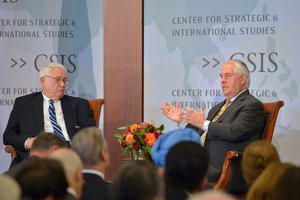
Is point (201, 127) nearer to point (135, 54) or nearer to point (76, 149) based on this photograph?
point (135, 54)

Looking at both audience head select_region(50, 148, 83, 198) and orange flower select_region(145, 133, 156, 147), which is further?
orange flower select_region(145, 133, 156, 147)

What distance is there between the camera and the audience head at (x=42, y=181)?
2402 mm

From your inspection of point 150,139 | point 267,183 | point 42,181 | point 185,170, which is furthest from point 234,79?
point 42,181

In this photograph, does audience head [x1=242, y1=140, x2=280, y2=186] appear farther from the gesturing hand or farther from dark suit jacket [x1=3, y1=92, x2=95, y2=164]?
dark suit jacket [x1=3, y1=92, x2=95, y2=164]

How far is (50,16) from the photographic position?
286 inches

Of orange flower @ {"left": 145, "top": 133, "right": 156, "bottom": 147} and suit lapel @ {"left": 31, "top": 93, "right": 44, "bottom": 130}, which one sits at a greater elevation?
suit lapel @ {"left": 31, "top": 93, "right": 44, "bottom": 130}

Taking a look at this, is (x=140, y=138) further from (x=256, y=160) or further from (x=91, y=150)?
(x=256, y=160)

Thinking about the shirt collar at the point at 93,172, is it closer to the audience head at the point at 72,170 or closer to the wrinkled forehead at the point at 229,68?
the audience head at the point at 72,170

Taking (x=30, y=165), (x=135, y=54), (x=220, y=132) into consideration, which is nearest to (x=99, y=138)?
(x=30, y=165)

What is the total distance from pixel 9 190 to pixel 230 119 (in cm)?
354

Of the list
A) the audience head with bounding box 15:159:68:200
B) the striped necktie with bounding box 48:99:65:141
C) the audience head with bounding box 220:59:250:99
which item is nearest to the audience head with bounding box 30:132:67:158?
the audience head with bounding box 15:159:68:200

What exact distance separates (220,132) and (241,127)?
19 cm

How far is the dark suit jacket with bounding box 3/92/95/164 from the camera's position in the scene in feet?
19.0

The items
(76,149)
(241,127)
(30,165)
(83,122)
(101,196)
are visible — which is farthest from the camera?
(83,122)
